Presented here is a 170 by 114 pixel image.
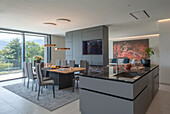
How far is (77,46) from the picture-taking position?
6.65 meters

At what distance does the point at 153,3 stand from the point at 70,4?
2357mm

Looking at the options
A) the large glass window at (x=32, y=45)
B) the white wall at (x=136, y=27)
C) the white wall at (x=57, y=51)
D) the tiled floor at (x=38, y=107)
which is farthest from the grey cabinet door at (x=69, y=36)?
the tiled floor at (x=38, y=107)

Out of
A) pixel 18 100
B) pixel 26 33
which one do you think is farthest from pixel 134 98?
pixel 26 33

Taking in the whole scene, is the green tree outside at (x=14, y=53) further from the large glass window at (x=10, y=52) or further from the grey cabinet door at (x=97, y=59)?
the grey cabinet door at (x=97, y=59)

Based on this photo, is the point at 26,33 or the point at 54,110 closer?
the point at 54,110

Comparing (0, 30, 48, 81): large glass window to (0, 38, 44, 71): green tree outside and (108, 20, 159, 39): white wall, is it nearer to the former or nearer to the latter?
(0, 38, 44, 71): green tree outside

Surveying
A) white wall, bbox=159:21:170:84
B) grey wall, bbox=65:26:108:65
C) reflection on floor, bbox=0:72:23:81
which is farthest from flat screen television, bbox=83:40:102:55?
reflection on floor, bbox=0:72:23:81

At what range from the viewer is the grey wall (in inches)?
219

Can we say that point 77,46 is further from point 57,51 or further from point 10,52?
point 10,52

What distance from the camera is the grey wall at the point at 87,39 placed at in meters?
5.57

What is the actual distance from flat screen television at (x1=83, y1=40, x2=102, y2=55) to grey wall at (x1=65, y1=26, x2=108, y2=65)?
0.91 ft

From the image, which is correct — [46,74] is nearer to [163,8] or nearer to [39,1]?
[39,1]

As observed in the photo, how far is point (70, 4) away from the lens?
321cm

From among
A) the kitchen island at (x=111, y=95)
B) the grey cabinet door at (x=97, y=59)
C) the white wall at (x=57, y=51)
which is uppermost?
the white wall at (x=57, y=51)
